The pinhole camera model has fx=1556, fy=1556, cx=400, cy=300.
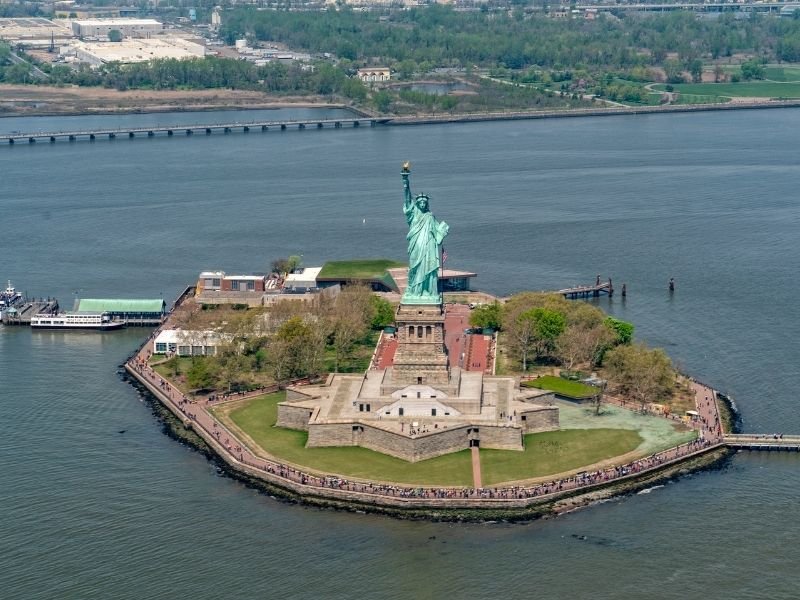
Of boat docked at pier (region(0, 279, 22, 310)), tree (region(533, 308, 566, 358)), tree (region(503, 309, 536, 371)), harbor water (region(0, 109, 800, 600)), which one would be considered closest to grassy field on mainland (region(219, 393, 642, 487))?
harbor water (region(0, 109, 800, 600))

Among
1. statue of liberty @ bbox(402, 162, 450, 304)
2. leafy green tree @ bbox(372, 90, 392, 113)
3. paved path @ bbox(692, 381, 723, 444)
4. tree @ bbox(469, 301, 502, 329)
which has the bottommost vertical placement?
paved path @ bbox(692, 381, 723, 444)

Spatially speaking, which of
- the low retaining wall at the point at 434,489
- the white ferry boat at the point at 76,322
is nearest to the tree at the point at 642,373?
the low retaining wall at the point at 434,489

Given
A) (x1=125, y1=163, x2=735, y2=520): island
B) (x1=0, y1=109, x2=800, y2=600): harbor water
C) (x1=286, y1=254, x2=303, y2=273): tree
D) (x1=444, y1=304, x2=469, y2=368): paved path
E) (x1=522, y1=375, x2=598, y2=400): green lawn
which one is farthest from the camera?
(x1=286, y1=254, x2=303, y2=273): tree

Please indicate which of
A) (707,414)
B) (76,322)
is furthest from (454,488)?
(76,322)

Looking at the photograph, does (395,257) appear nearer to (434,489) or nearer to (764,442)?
(764,442)

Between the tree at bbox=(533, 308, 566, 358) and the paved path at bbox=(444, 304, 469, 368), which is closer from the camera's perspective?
the paved path at bbox=(444, 304, 469, 368)

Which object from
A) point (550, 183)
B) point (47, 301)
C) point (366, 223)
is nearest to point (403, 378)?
point (47, 301)

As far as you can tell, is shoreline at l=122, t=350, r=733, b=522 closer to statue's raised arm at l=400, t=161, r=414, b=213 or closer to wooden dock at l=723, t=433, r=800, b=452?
wooden dock at l=723, t=433, r=800, b=452

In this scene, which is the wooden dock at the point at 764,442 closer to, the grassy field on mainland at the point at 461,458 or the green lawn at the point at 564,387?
the grassy field on mainland at the point at 461,458
